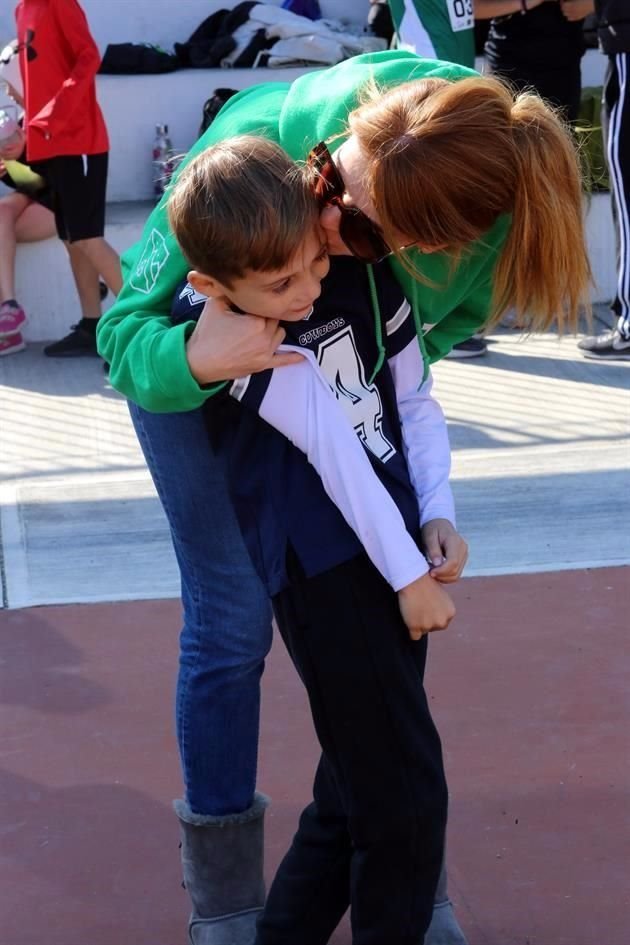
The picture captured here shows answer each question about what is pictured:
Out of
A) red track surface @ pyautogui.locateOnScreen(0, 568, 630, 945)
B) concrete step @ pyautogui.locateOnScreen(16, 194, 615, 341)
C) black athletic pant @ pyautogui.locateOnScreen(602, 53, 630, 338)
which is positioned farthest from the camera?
concrete step @ pyautogui.locateOnScreen(16, 194, 615, 341)

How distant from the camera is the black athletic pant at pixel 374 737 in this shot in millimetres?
2043

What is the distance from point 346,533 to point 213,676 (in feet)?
1.48

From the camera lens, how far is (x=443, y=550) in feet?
7.09

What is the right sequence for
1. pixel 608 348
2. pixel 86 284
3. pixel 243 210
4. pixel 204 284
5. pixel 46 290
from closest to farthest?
pixel 243 210 < pixel 204 284 < pixel 608 348 < pixel 86 284 < pixel 46 290

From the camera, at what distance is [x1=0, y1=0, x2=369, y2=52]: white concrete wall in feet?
27.3

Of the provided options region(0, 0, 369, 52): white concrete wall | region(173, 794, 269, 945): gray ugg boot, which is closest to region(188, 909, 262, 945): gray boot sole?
region(173, 794, 269, 945): gray ugg boot

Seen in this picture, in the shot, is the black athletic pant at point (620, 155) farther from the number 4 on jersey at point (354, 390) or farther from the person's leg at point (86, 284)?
the number 4 on jersey at point (354, 390)

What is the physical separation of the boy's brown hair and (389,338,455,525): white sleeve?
424 mm

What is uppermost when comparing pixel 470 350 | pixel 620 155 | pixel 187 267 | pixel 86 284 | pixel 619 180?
pixel 187 267

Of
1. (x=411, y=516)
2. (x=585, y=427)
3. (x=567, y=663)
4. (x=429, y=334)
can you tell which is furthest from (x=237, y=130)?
(x=585, y=427)

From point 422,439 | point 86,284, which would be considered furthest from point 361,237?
point 86,284

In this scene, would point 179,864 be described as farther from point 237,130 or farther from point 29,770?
point 237,130

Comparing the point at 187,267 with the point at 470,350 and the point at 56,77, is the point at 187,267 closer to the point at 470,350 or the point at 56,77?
the point at 470,350

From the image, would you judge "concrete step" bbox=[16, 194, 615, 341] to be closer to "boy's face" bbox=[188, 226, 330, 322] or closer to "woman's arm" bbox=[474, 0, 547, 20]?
"woman's arm" bbox=[474, 0, 547, 20]
